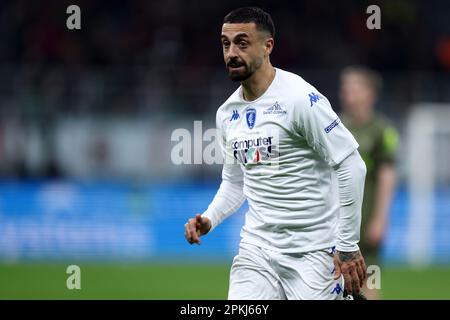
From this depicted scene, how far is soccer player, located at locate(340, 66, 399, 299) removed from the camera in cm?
880

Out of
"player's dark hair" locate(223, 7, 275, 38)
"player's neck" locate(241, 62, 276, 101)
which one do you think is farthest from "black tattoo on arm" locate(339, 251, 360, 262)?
"player's dark hair" locate(223, 7, 275, 38)

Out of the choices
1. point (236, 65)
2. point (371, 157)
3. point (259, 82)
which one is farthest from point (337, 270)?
point (371, 157)

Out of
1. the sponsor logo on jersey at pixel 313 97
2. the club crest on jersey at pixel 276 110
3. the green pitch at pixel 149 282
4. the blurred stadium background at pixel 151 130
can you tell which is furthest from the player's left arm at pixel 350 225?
the blurred stadium background at pixel 151 130

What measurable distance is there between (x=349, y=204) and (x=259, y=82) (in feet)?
3.01

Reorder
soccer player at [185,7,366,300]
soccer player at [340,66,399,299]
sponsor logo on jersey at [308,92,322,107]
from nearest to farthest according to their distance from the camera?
sponsor logo on jersey at [308,92,322,107], soccer player at [185,7,366,300], soccer player at [340,66,399,299]

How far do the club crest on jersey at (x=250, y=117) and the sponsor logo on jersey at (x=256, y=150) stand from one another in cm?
9

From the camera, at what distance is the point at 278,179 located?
18.7 feet

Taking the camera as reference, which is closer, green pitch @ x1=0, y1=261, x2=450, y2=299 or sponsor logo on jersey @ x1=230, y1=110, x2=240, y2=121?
sponsor logo on jersey @ x1=230, y1=110, x2=240, y2=121

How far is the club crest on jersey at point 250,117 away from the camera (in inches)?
226

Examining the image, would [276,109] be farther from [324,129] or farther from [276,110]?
[324,129]

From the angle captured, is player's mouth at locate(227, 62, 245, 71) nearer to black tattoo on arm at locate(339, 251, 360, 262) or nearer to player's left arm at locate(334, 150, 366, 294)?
player's left arm at locate(334, 150, 366, 294)

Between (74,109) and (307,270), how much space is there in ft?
38.0
